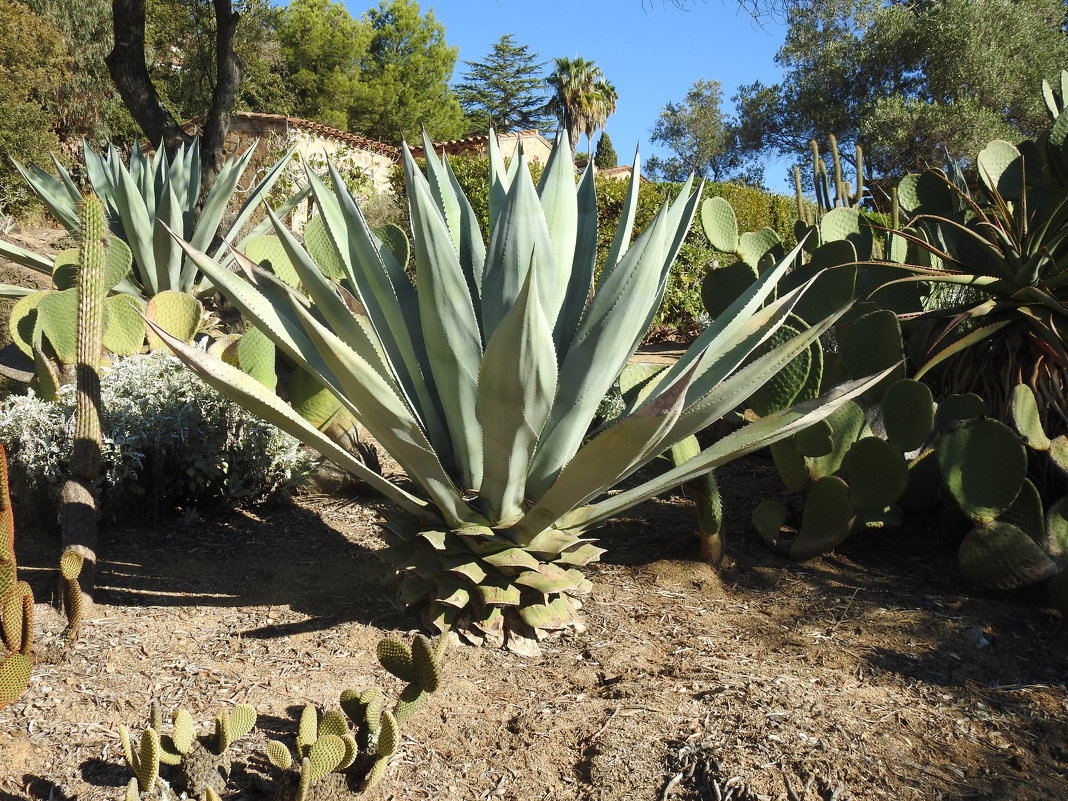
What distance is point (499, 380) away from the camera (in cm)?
183

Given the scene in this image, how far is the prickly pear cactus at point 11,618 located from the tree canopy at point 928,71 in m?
20.8

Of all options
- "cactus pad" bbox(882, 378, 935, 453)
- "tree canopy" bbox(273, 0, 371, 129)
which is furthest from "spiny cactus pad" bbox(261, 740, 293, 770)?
"tree canopy" bbox(273, 0, 371, 129)

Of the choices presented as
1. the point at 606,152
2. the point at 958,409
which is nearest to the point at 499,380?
the point at 958,409

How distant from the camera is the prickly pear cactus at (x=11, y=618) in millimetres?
1716

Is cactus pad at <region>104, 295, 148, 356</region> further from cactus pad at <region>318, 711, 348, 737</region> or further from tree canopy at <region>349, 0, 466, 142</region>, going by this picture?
tree canopy at <region>349, 0, 466, 142</region>

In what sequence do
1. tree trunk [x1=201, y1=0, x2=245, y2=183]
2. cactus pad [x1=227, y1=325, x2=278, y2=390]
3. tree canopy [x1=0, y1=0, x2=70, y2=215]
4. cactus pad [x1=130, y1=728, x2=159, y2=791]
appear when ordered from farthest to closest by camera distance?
tree canopy [x1=0, y1=0, x2=70, y2=215] → tree trunk [x1=201, y1=0, x2=245, y2=183] → cactus pad [x1=227, y1=325, x2=278, y2=390] → cactus pad [x1=130, y1=728, x2=159, y2=791]

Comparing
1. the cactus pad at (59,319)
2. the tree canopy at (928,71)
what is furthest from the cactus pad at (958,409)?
the tree canopy at (928,71)

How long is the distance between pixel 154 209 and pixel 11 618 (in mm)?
3962

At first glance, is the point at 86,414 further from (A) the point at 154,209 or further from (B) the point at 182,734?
(A) the point at 154,209

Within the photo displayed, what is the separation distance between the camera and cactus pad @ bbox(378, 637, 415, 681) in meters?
1.72

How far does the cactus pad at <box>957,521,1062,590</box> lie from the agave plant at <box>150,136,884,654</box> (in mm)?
824

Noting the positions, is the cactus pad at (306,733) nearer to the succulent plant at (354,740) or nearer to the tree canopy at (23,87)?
the succulent plant at (354,740)

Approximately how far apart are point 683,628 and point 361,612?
91cm

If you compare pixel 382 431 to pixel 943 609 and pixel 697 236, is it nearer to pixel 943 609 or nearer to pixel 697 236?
pixel 943 609
